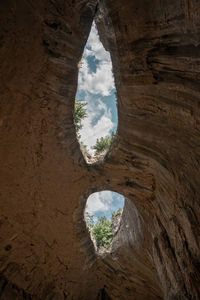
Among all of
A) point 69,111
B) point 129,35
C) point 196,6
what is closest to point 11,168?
point 69,111

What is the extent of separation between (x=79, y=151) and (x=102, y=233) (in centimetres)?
891

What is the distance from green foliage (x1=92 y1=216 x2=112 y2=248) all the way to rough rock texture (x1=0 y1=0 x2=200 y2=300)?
539cm

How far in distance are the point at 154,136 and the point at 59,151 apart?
2157mm

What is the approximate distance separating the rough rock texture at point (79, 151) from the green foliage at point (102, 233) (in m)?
5.39

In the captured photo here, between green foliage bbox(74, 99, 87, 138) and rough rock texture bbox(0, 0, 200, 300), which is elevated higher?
green foliage bbox(74, 99, 87, 138)

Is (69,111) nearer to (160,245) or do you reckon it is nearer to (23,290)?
(160,245)

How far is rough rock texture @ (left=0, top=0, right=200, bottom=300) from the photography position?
239cm

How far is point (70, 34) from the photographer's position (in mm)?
3215

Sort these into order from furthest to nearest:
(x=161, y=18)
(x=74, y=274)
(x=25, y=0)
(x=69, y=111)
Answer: (x=74, y=274) → (x=69, y=111) → (x=25, y=0) → (x=161, y=18)

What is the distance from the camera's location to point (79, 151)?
453 cm

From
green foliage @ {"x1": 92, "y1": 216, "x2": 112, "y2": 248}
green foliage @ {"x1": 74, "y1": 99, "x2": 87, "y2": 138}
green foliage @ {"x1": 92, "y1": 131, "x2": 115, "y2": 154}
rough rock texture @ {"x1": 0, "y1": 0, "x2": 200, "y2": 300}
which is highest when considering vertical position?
green foliage @ {"x1": 74, "y1": 99, "x2": 87, "y2": 138}

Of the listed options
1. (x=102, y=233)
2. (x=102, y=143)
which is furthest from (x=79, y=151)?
(x=102, y=233)

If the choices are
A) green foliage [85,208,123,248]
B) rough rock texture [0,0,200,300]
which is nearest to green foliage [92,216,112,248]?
green foliage [85,208,123,248]

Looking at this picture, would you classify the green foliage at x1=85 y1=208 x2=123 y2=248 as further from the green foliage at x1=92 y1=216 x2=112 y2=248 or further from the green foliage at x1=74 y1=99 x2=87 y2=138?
the green foliage at x1=74 y1=99 x2=87 y2=138
